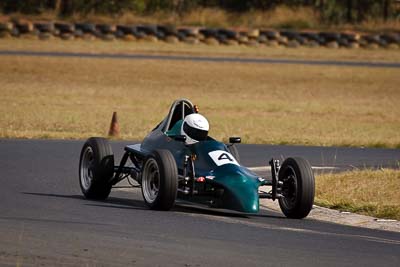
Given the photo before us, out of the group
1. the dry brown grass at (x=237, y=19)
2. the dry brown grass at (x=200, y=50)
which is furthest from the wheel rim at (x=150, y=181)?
the dry brown grass at (x=237, y=19)

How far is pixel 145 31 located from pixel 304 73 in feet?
39.7

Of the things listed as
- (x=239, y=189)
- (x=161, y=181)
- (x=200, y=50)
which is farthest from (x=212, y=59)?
(x=239, y=189)

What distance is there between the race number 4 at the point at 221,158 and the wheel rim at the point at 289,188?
1.83 feet

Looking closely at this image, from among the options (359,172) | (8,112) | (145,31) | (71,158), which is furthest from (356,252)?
(145,31)

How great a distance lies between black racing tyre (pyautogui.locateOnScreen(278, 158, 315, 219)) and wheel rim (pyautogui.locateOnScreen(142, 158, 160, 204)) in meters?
1.35

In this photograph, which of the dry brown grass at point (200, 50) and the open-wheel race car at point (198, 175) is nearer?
the open-wheel race car at point (198, 175)

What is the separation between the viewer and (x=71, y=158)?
63.2 ft

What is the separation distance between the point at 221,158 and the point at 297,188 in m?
0.91

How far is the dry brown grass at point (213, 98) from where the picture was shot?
25.6 metres

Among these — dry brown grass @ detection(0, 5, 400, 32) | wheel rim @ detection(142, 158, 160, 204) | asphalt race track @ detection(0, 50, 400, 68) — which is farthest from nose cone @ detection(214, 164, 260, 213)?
dry brown grass @ detection(0, 5, 400, 32)

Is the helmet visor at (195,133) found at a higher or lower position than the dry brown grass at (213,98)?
higher

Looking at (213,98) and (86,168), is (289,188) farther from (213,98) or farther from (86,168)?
(213,98)

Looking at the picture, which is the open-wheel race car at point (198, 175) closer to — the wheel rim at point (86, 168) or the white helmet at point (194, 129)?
the white helmet at point (194, 129)

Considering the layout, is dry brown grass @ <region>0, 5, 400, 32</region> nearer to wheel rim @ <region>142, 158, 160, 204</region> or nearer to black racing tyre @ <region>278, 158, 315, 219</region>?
wheel rim @ <region>142, 158, 160, 204</region>
